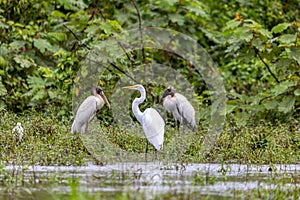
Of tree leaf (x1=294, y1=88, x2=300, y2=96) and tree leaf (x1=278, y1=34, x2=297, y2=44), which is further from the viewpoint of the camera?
tree leaf (x1=294, y1=88, x2=300, y2=96)

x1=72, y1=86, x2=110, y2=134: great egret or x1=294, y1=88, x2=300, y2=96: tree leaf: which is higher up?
x1=294, y1=88, x2=300, y2=96: tree leaf

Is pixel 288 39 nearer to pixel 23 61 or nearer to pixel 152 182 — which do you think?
pixel 23 61

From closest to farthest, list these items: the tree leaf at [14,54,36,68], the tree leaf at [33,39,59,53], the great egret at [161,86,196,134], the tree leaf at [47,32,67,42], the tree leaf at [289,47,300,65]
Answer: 1. the great egret at [161,86,196,134]
2. the tree leaf at [289,47,300,65]
3. the tree leaf at [14,54,36,68]
4. the tree leaf at [33,39,59,53]
5. the tree leaf at [47,32,67,42]

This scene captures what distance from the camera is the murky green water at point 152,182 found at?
6.24 metres

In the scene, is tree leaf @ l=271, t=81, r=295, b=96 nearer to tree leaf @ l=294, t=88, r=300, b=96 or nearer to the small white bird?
tree leaf @ l=294, t=88, r=300, b=96

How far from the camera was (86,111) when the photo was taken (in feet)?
35.8

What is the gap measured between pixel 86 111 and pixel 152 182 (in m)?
4.10

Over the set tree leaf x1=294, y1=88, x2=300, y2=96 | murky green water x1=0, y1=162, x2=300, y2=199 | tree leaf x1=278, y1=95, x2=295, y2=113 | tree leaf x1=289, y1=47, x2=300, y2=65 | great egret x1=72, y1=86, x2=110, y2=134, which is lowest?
murky green water x1=0, y1=162, x2=300, y2=199

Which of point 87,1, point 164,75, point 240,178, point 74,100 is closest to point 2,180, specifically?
point 240,178

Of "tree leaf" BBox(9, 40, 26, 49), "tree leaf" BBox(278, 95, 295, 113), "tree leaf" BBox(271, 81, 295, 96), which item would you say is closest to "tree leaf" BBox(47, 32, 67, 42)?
"tree leaf" BBox(9, 40, 26, 49)

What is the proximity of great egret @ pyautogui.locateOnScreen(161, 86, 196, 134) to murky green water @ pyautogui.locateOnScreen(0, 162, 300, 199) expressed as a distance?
3.39 meters

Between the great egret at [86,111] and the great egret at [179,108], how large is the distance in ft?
4.85

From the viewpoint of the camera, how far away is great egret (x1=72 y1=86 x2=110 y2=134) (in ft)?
35.4

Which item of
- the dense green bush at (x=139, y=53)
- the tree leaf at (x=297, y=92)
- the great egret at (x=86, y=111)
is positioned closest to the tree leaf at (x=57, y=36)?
the dense green bush at (x=139, y=53)
